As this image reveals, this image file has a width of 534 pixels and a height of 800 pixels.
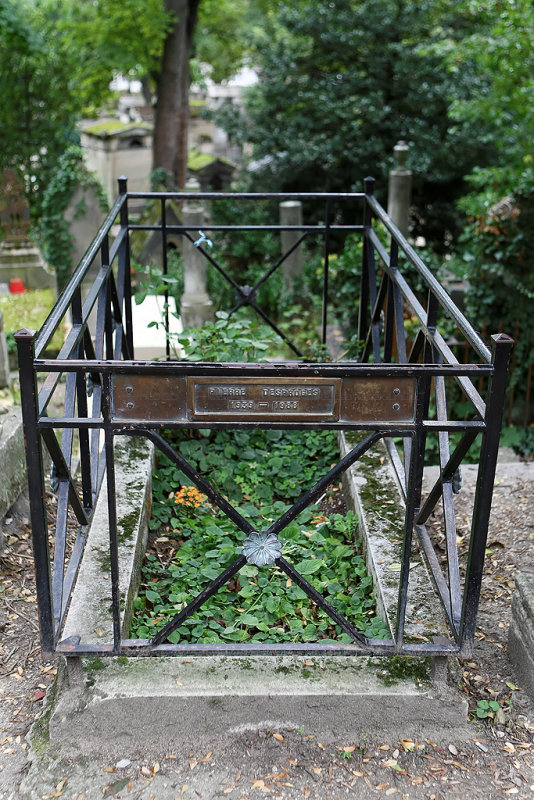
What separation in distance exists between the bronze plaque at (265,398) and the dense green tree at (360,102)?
1068 centimetres

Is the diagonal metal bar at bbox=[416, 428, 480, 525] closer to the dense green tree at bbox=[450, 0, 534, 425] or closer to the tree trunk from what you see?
the dense green tree at bbox=[450, 0, 534, 425]

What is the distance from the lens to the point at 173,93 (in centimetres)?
1518

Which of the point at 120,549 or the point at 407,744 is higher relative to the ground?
the point at 120,549

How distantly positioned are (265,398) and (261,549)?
0.56 m

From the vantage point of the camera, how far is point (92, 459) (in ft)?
12.4

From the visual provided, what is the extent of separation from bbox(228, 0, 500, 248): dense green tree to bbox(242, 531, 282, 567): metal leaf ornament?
420 inches

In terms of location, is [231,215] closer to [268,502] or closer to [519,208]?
[519,208]

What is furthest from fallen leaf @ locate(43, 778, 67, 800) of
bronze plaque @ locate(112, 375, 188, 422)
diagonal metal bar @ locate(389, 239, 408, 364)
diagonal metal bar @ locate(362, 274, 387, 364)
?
diagonal metal bar @ locate(362, 274, 387, 364)

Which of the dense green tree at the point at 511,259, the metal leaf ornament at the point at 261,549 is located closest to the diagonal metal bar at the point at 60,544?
the metal leaf ornament at the point at 261,549

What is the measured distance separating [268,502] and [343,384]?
6.38ft

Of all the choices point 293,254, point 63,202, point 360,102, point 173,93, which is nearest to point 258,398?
point 293,254

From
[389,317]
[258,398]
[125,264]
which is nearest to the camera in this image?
[258,398]

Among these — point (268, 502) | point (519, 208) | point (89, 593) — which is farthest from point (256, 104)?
point (89, 593)

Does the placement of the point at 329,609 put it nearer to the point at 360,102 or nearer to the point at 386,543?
the point at 386,543
